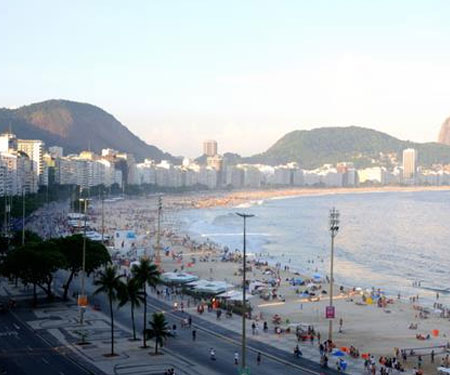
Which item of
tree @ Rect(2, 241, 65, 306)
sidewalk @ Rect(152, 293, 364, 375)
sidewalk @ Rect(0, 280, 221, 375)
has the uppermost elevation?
tree @ Rect(2, 241, 65, 306)

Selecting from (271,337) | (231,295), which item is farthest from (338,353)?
(231,295)

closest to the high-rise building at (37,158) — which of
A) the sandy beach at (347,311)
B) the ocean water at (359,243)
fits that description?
the ocean water at (359,243)

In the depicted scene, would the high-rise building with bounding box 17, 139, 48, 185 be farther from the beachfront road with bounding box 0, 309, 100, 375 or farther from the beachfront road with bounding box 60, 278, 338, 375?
the beachfront road with bounding box 0, 309, 100, 375

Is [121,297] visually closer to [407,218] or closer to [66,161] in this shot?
[407,218]

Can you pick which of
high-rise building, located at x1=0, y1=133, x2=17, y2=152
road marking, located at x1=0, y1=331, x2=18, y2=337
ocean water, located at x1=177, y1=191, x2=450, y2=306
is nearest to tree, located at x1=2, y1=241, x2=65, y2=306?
road marking, located at x1=0, y1=331, x2=18, y2=337

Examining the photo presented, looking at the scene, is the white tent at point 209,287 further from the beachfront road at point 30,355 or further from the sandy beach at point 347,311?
the beachfront road at point 30,355

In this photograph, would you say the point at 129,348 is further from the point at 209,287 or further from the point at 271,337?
the point at 209,287

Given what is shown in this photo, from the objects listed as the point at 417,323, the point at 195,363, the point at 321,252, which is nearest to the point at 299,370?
the point at 195,363
